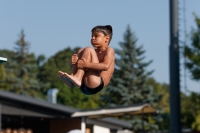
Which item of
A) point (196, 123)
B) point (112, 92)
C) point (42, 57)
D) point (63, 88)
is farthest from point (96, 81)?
point (42, 57)

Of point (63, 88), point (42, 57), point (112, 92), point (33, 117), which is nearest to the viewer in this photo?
point (33, 117)

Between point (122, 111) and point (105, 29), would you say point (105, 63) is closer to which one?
point (105, 29)

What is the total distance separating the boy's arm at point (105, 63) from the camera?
6.39 meters

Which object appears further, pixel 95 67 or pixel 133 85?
pixel 133 85

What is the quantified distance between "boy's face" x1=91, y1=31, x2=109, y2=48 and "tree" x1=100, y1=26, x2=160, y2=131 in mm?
42005

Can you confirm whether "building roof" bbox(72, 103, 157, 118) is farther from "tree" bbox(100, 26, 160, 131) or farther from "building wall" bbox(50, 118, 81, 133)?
"tree" bbox(100, 26, 160, 131)

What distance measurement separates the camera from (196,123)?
1134 inches

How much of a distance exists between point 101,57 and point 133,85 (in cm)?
4369

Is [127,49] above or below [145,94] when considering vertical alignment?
above

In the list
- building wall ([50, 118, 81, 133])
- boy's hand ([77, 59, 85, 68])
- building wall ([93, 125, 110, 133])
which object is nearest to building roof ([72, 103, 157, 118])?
building wall ([50, 118, 81, 133])

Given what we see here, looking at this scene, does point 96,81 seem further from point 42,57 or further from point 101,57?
point 42,57

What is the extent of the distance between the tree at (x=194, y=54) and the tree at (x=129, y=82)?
2166 cm

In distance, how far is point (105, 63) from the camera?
6441 millimetres

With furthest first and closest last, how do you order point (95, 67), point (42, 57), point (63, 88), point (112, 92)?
point (42, 57)
point (63, 88)
point (112, 92)
point (95, 67)
